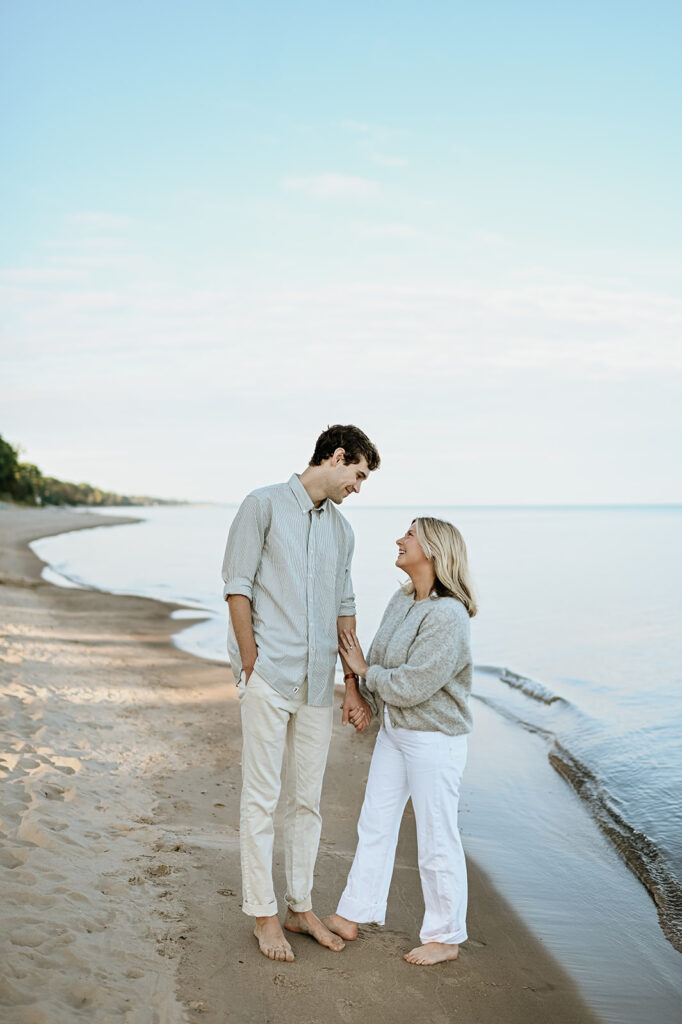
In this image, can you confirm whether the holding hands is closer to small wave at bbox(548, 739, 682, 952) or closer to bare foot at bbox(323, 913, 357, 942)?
bare foot at bbox(323, 913, 357, 942)

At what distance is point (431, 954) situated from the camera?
3490 mm

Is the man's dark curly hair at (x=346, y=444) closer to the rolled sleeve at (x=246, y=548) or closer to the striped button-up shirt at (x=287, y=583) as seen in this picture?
the striped button-up shirt at (x=287, y=583)

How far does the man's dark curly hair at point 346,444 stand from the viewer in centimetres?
345

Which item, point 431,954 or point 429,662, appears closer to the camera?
point 429,662

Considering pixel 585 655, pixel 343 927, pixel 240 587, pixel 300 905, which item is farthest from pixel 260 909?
pixel 585 655

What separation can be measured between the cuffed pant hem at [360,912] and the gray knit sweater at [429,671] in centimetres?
83

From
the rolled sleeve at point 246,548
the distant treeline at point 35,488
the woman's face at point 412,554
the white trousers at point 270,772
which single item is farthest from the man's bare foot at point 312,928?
the distant treeline at point 35,488

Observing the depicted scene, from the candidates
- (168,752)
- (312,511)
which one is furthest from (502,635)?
(312,511)

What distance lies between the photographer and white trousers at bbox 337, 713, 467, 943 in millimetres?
3414

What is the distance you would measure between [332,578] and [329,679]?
0.42 metres

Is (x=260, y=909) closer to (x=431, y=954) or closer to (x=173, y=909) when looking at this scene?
(x=173, y=909)

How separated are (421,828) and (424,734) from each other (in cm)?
40

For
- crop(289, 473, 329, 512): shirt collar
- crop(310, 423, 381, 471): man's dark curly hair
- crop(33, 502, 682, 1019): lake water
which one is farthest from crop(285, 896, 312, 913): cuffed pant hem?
crop(33, 502, 682, 1019): lake water

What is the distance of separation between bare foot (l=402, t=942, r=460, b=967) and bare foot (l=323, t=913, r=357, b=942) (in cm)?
24
